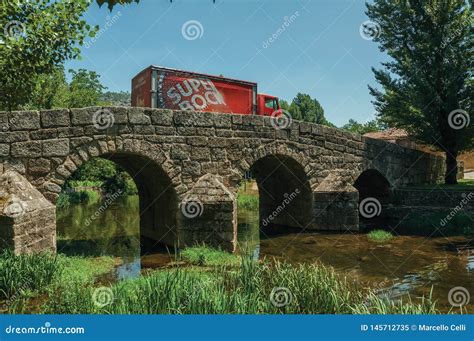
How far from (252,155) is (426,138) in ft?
33.7

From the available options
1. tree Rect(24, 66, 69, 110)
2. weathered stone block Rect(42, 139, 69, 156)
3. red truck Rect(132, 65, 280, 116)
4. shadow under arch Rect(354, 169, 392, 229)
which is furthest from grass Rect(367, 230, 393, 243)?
tree Rect(24, 66, 69, 110)

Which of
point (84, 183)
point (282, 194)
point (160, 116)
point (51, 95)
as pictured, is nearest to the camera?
point (160, 116)

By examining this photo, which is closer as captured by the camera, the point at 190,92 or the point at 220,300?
the point at 220,300

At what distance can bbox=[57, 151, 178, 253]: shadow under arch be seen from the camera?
32.3ft

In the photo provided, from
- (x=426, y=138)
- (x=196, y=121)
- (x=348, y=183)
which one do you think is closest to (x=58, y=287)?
(x=196, y=121)

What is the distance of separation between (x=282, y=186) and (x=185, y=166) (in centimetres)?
511

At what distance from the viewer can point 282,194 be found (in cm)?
1384

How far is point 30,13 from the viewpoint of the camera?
11.9 meters

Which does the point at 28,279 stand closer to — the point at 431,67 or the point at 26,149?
the point at 26,149

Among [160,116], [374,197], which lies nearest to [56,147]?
[160,116]

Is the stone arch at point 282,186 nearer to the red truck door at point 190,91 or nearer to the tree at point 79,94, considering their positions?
the red truck door at point 190,91

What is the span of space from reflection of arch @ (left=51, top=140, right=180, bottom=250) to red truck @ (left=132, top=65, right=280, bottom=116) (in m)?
1.85

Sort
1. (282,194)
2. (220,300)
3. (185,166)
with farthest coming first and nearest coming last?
(282,194) → (185,166) → (220,300)

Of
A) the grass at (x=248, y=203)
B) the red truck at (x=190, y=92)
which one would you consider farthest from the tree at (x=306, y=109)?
the red truck at (x=190, y=92)
